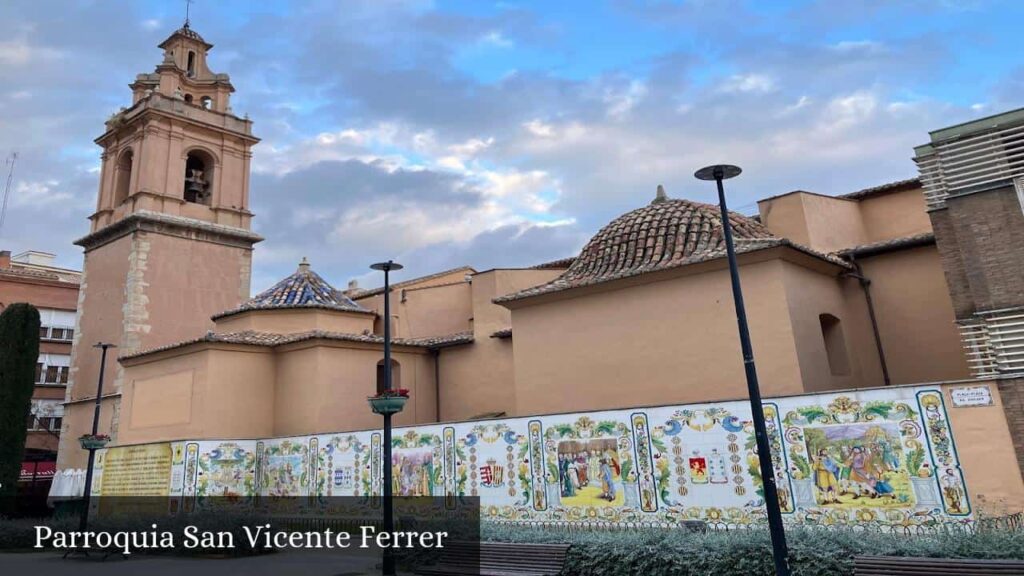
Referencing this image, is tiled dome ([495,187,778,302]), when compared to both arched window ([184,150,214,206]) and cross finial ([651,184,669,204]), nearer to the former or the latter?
cross finial ([651,184,669,204])

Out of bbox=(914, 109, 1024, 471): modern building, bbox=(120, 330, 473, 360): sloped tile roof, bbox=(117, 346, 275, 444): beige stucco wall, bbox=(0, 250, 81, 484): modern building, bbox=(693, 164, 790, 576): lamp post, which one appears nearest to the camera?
bbox=(693, 164, 790, 576): lamp post

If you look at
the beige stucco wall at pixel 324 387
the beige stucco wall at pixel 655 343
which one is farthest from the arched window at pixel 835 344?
the beige stucco wall at pixel 324 387

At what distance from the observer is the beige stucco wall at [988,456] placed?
8.84 meters

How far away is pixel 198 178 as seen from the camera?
1159 inches

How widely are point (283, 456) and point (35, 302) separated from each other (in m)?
26.8

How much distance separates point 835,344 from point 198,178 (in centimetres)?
2545

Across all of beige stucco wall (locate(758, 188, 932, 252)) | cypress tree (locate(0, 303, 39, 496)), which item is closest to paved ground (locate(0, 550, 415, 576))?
cypress tree (locate(0, 303, 39, 496))

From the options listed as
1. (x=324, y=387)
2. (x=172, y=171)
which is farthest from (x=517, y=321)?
(x=172, y=171)

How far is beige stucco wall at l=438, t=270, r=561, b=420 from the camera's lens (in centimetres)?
2083

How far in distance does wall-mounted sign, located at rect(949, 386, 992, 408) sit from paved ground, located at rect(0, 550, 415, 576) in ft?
28.8

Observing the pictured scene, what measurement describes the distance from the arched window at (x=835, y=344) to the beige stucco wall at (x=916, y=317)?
1.09 metres

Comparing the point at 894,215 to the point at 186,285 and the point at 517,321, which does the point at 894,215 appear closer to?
the point at 517,321

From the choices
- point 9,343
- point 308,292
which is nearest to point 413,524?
point 308,292

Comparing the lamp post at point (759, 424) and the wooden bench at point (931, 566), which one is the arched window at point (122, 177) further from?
the wooden bench at point (931, 566)
